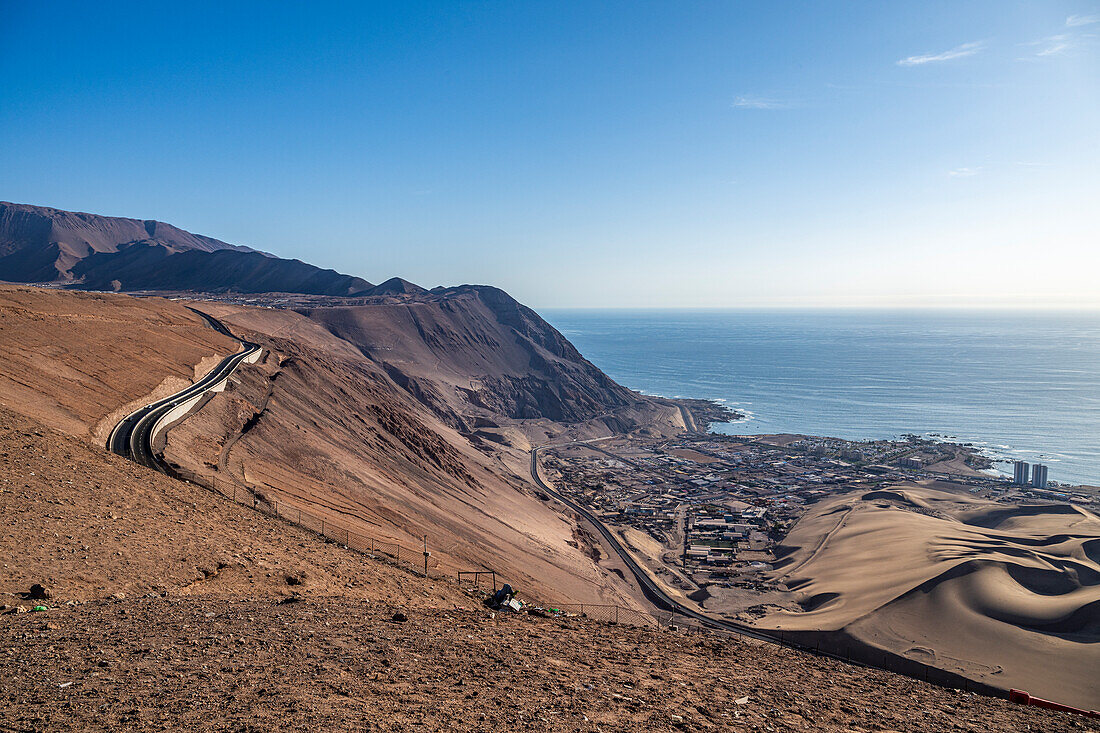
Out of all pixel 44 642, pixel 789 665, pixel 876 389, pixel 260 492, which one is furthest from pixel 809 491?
pixel 876 389

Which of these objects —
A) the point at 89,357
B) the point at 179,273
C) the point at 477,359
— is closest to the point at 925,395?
the point at 477,359

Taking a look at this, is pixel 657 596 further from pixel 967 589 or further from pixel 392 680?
pixel 392 680

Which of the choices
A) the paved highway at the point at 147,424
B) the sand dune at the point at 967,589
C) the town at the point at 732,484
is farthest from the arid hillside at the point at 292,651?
the town at the point at 732,484

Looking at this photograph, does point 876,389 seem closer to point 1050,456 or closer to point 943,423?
point 943,423

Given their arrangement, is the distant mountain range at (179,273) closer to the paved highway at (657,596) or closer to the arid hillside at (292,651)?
the paved highway at (657,596)

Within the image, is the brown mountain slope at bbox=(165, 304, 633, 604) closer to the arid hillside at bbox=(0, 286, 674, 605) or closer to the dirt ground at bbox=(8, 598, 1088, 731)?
the arid hillside at bbox=(0, 286, 674, 605)

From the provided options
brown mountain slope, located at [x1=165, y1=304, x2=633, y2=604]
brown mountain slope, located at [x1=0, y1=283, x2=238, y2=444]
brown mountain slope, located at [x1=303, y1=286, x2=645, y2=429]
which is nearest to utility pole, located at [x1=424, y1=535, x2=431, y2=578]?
brown mountain slope, located at [x1=165, y1=304, x2=633, y2=604]
